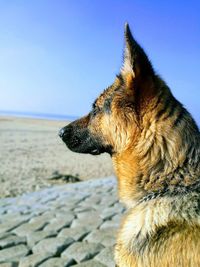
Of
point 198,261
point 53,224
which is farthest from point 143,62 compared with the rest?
point 53,224

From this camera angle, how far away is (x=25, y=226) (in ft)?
25.8

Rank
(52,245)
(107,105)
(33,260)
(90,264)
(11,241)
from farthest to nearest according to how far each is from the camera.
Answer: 1. (11,241)
2. (52,245)
3. (33,260)
4. (90,264)
5. (107,105)

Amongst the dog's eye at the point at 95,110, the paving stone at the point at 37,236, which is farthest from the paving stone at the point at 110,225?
the dog's eye at the point at 95,110

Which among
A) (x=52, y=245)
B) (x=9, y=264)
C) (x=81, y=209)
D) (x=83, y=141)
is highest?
(x=83, y=141)

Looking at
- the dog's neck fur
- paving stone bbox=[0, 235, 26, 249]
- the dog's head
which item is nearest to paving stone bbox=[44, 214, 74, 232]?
paving stone bbox=[0, 235, 26, 249]

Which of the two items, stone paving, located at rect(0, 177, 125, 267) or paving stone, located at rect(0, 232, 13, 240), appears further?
paving stone, located at rect(0, 232, 13, 240)

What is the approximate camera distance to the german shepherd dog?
3.55 m

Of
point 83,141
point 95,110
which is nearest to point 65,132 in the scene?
point 83,141

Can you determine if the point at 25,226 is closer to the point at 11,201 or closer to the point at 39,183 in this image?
the point at 11,201

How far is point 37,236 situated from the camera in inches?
282

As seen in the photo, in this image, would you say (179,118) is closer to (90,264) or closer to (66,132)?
(66,132)

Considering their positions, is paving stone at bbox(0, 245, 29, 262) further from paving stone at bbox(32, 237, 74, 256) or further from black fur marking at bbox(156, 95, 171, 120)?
black fur marking at bbox(156, 95, 171, 120)

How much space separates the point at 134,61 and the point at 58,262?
3.27m

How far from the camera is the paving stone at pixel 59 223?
7672mm
